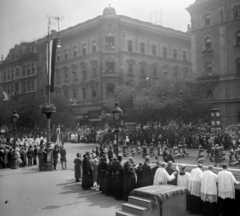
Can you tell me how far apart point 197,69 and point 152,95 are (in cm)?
1472

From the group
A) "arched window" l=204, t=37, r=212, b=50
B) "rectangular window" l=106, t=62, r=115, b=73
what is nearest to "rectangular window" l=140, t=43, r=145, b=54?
"rectangular window" l=106, t=62, r=115, b=73

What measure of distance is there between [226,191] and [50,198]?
7106mm

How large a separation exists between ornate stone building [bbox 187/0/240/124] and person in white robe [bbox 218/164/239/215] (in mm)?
32198

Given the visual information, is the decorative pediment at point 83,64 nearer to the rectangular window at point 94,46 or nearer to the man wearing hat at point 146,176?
the rectangular window at point 94,46

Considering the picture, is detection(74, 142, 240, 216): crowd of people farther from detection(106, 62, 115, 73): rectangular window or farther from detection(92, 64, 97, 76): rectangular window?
detection(92, 64, 97, 76): rectangular window

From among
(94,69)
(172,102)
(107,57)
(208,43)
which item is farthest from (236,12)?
(94,69)

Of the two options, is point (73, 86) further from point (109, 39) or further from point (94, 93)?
point (109, 39)

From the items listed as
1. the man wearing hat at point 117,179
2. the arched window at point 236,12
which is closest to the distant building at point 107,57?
the arched window at point 236,12

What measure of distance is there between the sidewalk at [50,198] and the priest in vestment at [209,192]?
319 centimetres

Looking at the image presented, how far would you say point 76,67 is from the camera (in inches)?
2108

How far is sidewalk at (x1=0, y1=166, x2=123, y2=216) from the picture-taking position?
11.0 metres

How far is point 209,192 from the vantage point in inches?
398

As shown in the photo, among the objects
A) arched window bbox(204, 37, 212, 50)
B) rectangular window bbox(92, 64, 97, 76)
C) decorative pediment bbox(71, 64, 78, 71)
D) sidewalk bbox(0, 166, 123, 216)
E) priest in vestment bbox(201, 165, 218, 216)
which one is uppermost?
arched window bbox(204, 37, 212, 50)

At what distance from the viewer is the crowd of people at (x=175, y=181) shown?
392 inches
